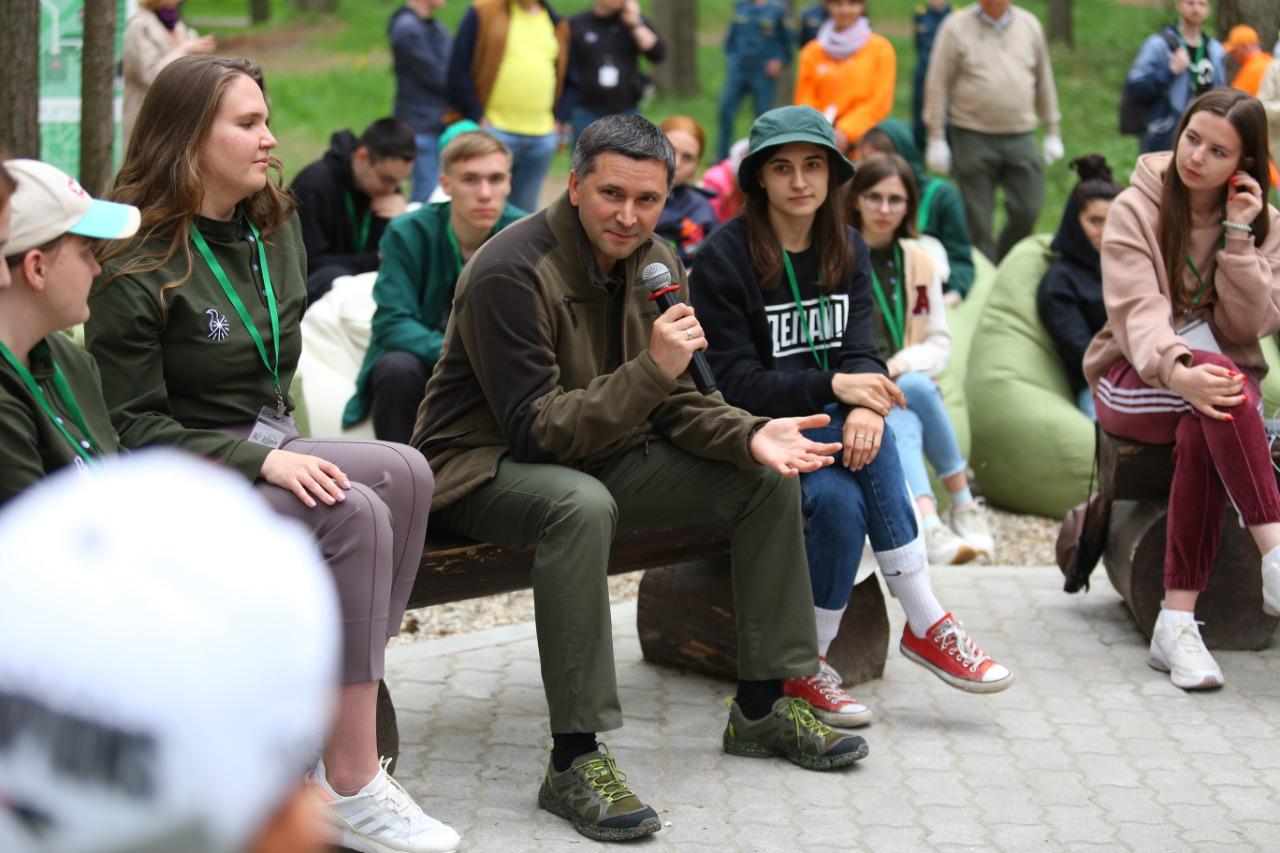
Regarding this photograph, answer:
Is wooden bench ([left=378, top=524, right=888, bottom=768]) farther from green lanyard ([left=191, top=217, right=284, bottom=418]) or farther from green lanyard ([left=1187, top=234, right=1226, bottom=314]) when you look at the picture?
green lanyard ([left=1187, top=234, right=1226, bottom=314])

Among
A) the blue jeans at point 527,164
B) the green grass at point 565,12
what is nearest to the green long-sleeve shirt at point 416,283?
the blue jeans at point 527,164

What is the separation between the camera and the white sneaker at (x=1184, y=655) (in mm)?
4648

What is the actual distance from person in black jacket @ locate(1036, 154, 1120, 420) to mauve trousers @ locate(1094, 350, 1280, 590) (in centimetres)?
163

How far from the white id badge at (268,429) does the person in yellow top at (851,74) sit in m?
6.09

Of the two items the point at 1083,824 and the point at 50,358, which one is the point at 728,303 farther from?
the point at 50,358

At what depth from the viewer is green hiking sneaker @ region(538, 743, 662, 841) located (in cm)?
357

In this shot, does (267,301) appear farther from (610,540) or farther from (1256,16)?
(1256,16)

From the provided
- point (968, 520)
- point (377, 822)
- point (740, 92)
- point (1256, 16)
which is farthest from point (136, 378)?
point (740, 92)

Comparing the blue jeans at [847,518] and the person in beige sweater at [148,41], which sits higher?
the person in beige sweater at [148,41]

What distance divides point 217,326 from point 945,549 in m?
3.25

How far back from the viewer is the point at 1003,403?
6734mm

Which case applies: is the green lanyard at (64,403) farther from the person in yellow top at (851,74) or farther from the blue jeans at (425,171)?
the person in yellow top at (851,74)

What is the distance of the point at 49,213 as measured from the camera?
286cm

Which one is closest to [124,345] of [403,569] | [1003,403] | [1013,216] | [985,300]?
[403,569]
